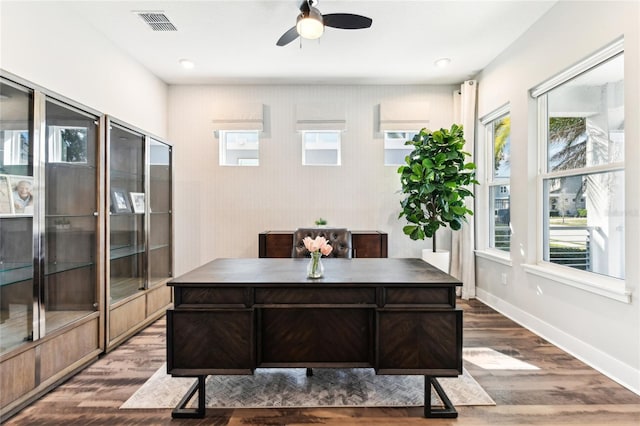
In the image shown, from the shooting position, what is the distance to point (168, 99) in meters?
4.52

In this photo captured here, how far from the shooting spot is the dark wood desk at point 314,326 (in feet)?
6.07

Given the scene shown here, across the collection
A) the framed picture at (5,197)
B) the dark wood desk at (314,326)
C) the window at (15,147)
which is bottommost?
the dark wood desk at (314,326)

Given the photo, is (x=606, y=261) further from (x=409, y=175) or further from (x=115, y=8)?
(x=115, y=8)

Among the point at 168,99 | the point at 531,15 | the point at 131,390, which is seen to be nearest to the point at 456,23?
the point at 531,15

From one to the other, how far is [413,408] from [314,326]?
0.77 m

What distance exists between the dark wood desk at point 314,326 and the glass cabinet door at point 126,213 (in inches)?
59.1

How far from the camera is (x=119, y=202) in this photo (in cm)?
306

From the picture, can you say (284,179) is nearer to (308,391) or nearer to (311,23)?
(311,23)

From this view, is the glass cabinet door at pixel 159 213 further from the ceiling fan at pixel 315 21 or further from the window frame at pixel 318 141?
the ceiling fan at pixel 315 21

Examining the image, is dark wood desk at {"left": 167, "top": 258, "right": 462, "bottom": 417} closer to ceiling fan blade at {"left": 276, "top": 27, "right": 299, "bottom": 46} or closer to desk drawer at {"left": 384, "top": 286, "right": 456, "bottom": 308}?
desk drawer at {"left": 384, "top": 286, "right": 456, "bottom": 308}

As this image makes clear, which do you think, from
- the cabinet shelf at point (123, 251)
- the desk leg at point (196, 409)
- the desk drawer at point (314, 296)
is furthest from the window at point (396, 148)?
the desk leg at point (196, 409)

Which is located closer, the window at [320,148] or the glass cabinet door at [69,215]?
the glass cabinet door at [69,215]

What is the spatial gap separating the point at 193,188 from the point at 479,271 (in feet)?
13.0

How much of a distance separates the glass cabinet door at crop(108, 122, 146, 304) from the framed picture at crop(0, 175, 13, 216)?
0.90 meters
